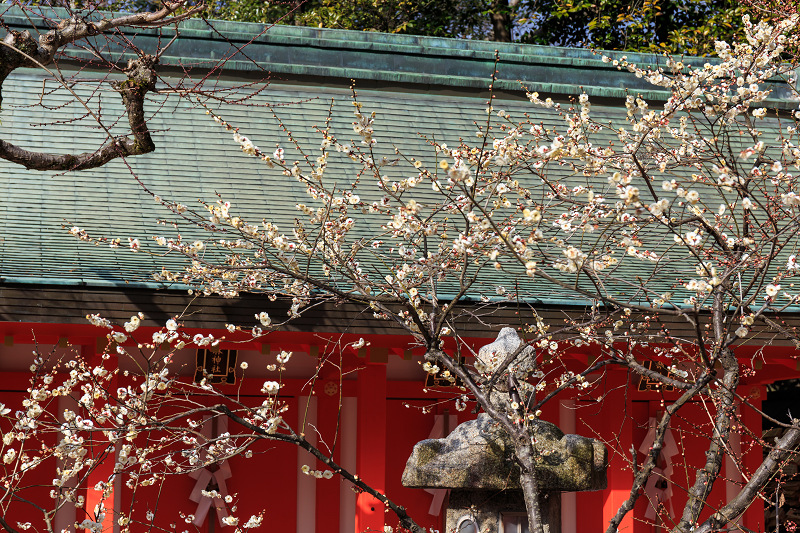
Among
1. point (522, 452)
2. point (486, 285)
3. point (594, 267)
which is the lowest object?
point (522, 452)

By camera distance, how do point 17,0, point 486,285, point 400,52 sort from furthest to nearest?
point 400,52 < point 486,285 < point 17,0

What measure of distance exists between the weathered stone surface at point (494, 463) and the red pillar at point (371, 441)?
2964mm

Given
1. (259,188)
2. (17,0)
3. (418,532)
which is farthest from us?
(259,188)

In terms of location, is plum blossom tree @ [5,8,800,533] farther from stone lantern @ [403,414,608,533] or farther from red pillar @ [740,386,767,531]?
red pillar @ [740,386,767,531]

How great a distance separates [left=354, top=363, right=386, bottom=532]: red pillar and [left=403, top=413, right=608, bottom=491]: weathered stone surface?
296 centimetres

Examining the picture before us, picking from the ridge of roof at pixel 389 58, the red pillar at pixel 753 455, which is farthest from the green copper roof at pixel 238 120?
the red pillar at pixel 753 455

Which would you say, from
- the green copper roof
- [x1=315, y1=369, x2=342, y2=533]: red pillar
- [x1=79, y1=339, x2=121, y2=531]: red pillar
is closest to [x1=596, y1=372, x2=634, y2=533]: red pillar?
the green copper roof

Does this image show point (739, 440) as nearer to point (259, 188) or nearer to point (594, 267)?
point (259, 188)

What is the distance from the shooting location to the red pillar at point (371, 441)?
6.32m

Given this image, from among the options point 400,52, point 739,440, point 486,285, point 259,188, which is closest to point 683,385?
point 486,285

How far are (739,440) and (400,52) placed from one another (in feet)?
14.8

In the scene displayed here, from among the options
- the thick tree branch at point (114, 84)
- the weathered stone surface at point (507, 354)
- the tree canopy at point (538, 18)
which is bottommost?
the weathered stone surface at point (507, 354)

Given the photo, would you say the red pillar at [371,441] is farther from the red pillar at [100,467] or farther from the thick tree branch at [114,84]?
the thick tree branch at [114,84]

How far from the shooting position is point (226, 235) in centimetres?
600
